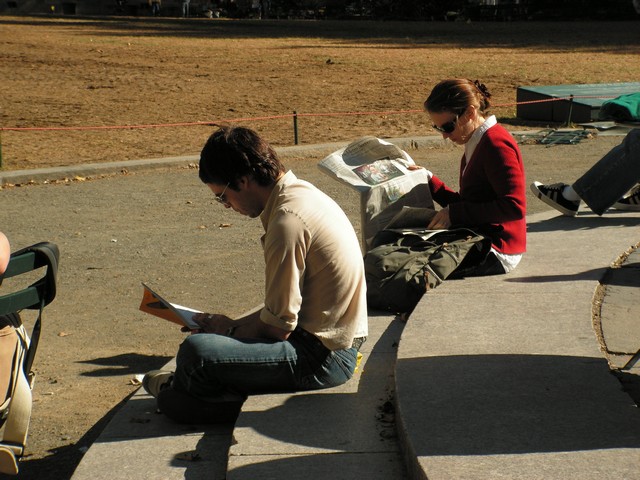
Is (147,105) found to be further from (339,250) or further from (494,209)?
(339,250)

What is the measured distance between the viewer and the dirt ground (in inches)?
229

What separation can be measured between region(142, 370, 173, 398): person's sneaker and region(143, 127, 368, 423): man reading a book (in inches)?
6.1

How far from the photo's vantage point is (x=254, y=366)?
4.07 meters

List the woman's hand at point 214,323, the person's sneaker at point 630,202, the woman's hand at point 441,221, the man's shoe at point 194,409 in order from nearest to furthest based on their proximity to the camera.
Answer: the man's shoe at point 194,409 < the woman's hand at point 214,323 < the woman's hand at point 441,221 < the person's sneaker at point 630,202

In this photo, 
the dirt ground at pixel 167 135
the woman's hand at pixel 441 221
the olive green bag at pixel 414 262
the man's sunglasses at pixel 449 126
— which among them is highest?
the man's sunglasses at pixel 449 126

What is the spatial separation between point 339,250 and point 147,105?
13.5 meters

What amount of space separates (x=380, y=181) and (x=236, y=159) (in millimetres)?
2102

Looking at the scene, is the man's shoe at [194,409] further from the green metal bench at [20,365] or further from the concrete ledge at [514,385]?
the concrete ledge at [514,385]

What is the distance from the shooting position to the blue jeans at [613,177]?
6.89 meters

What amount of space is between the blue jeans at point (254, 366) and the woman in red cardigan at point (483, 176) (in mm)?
1591

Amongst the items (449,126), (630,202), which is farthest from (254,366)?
(630,202)

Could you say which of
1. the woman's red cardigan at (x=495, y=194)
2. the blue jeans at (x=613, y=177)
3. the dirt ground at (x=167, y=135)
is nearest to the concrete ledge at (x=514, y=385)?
the woman's red cardigan at (x=495, y=194)

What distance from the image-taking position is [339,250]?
4.03 m

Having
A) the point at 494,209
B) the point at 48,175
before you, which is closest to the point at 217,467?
the point at 494,209
